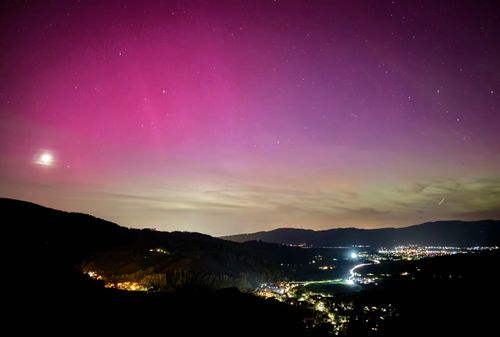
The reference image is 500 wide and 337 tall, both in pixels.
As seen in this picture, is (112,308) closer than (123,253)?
Yes

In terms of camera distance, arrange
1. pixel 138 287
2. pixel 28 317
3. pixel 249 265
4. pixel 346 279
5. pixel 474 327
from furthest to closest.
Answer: pixel 249 265 → pixel 346 279 → pixel 138 287 → pixel 474 327 → pixel 28 317

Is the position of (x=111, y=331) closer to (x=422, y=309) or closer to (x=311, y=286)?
(x=422, y=309)

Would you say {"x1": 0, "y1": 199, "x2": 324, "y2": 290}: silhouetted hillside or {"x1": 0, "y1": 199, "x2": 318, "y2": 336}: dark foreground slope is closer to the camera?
{"x1": 0, "y1": 199, "x2": 318, "y2": 336}: dark foreground slope

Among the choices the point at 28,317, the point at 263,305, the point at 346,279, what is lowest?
the point at 346,279

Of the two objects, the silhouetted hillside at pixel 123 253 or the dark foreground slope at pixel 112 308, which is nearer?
the dark foreground slope at pixel 112 308

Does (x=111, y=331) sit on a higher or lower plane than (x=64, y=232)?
lower

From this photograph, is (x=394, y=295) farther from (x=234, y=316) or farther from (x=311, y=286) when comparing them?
(x=234, y=316)

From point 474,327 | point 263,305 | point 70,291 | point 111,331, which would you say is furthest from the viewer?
point 474,327

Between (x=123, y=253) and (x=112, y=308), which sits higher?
(x=123, y=253)

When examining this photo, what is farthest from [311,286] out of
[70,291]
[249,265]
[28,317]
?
[28,317]

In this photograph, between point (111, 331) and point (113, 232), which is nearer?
point (111, 331)
